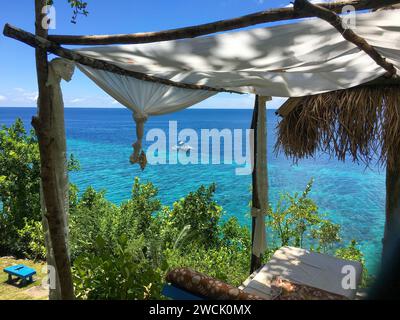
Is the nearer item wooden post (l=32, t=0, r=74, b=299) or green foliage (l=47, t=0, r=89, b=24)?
wooden post (l=32, t=0, r=74, b=299)

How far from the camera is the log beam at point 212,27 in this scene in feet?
4.07

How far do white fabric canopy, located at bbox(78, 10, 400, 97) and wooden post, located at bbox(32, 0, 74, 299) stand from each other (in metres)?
0.32

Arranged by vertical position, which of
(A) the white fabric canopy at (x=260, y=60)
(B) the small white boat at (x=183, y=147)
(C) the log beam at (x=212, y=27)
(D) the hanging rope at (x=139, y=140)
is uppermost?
(C) the log beam at (x=212, y=27)

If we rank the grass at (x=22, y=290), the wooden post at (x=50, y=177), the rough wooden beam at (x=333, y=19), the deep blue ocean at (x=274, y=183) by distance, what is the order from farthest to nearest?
the deep blue ocean at (x=274, y=183), the grass at (x=22, y=290), the wooden post at (x=50, y=177), the rough wooden beam at (x=333, y=19)

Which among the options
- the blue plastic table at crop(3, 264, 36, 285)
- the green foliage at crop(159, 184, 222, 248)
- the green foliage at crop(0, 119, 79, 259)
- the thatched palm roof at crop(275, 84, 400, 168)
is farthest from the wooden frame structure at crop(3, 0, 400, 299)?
the green foliage at crop(0, 119, 79, 259)

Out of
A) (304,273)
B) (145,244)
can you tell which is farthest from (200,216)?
(304,273)

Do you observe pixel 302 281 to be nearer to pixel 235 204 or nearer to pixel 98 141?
pixel 235 204

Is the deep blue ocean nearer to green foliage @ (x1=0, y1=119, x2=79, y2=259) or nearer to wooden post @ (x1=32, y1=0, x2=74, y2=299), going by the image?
green foliage @ (x1=0, y1=119, x2=79, y2=259)

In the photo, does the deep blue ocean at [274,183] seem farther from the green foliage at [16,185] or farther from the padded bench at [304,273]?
the green foliage at [16,185]

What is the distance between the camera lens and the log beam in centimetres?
124

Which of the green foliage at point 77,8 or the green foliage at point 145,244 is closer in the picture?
the green foliage at point 77,8

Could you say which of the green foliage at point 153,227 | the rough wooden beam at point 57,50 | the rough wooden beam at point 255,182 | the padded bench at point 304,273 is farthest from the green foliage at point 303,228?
the rough wooden beam at point 57,50

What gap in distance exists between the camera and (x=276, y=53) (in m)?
1.80

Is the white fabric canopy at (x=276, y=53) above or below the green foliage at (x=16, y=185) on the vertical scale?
→ above
